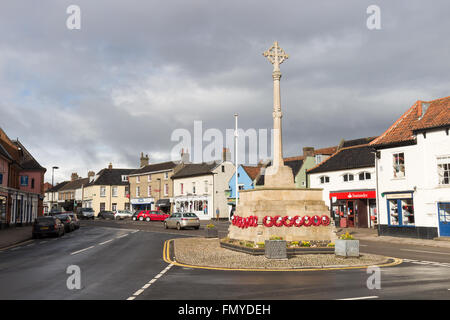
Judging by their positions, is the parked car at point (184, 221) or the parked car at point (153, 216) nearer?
the parked car at point (184, 221)

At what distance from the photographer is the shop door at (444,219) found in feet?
84.7

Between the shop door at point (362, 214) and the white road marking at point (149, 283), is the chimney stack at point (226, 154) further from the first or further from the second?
the white road marking at point (149, 283)

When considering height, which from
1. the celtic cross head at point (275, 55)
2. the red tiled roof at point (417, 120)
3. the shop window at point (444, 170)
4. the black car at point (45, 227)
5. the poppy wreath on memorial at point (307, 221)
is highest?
the celtic cross head at point (275, 55)

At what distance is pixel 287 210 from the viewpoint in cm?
1864

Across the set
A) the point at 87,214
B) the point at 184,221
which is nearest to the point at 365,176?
the point at 184,221

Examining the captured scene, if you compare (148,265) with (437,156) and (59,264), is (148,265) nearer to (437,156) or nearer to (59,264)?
(59,264)

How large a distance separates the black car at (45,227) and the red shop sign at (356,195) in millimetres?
26033

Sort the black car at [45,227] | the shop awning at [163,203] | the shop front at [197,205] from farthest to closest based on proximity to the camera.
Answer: the shop awning at [163,203], the shop front at [197,205], the black car at [45,227]

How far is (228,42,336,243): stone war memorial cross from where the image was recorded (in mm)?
18297

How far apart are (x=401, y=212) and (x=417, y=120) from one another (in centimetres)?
668

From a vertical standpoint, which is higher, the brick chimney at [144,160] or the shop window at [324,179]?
the brick chimney at [144,160]

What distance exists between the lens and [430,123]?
27141 millimetres

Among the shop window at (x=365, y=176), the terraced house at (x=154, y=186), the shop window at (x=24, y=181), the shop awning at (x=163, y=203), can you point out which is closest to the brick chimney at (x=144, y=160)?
the terraced house at (x=154, y=186)
